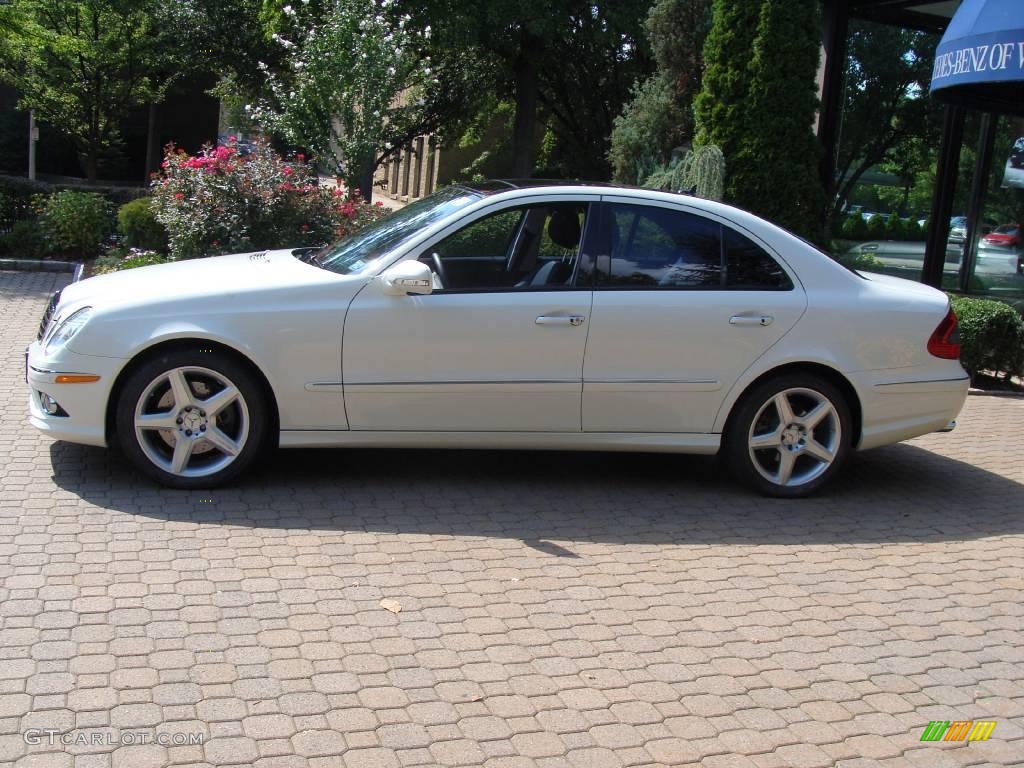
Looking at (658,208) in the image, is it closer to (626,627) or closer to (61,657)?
(626,627)

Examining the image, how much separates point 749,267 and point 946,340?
124cm

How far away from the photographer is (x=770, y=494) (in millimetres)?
6312

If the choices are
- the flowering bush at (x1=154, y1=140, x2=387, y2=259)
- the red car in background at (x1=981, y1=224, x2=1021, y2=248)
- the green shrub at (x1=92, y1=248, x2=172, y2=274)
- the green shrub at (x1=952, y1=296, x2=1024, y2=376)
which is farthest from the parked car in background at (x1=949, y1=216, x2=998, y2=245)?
the green shrub at (x1=92, y1=248, x2=172, y2=274)

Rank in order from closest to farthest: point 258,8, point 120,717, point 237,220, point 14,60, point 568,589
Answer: point 120,717 → point 568,589 → point 237,220 → point 258,8 → point 14,60

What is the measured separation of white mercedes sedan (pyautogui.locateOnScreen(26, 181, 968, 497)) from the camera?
5.59 metres

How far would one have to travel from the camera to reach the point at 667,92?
1647 centimetres

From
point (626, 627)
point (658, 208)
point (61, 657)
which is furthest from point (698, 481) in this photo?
point (61, 657)

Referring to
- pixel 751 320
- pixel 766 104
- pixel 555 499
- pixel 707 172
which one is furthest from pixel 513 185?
pixel 766 104

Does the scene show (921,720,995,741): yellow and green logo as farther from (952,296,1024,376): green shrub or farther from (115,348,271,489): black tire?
(952,296,1024,376): green shrub

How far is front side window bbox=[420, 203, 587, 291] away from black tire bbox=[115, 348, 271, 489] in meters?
1.18

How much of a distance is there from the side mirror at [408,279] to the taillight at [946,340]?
2887mm

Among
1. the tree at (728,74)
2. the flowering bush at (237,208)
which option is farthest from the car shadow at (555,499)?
the tree at (728,74)

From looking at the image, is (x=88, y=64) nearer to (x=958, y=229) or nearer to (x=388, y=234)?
(x=958, y=229)

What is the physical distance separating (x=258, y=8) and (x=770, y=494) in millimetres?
18534
